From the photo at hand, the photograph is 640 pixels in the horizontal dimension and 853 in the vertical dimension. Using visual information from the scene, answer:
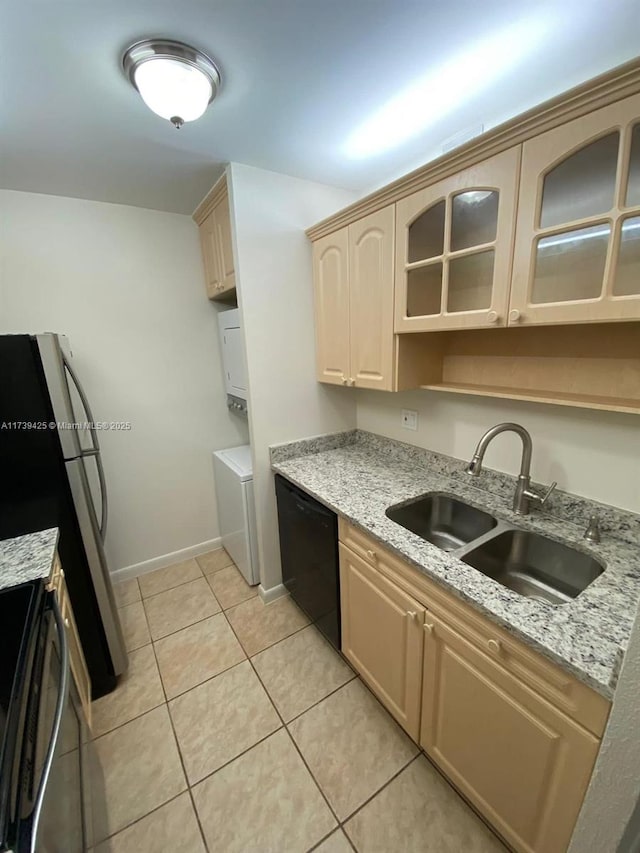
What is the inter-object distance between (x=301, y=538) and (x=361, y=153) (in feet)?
6.27

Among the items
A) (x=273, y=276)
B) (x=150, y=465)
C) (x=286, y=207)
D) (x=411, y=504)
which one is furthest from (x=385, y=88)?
(x=150, y=465)

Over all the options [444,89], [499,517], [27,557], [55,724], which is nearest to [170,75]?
[444,89]

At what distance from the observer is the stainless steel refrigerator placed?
4.25ft

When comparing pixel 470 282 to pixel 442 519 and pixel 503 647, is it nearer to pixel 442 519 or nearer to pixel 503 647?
pixel 442 519

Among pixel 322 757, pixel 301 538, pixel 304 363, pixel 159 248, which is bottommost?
pixel 322 757

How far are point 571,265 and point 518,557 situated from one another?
1.04 m

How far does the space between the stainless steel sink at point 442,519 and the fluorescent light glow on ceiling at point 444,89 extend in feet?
5.06

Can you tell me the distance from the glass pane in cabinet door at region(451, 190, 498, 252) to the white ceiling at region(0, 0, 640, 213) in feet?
1.21

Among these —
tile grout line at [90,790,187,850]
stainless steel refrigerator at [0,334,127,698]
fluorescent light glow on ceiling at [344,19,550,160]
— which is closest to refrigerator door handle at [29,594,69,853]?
stainless steel refrigerator at [0,334,127,698]

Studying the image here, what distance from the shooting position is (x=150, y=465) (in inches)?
95.6

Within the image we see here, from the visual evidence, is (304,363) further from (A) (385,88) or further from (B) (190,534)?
(B) (190,534)

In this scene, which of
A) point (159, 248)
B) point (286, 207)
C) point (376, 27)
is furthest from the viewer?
point (159, 248)

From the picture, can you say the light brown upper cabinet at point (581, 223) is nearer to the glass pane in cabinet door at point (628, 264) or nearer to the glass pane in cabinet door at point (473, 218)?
the glass pane in cabinet door at point (628, 264)

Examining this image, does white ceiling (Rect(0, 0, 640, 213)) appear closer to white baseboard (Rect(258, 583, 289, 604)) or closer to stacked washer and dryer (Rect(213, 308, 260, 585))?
stacked washer and dryer (Rect(213, 308, 260, 585))
